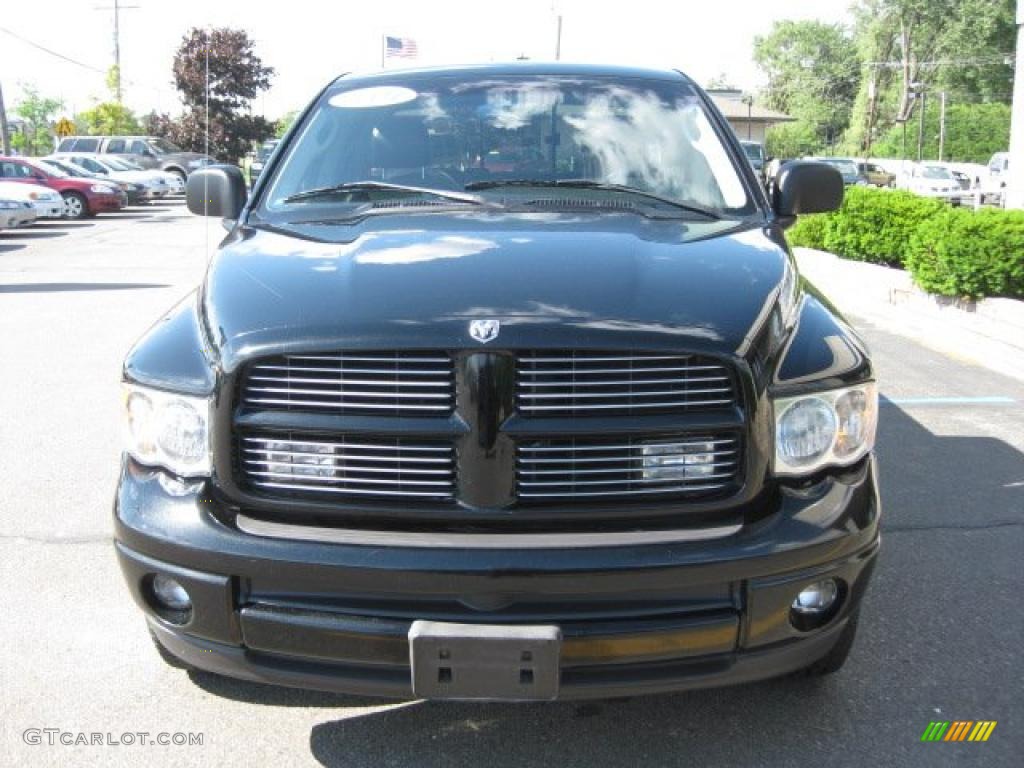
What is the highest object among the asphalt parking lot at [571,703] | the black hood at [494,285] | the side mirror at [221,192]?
the side mirror at [221,192]

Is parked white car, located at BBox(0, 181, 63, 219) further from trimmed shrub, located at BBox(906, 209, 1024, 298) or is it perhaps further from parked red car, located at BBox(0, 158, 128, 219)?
trimmed shrub, located at BBox(906, 209, 1024, 298)

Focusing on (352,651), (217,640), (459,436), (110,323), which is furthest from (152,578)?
(110,323)

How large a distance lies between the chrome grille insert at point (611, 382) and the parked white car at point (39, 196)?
23.9 m

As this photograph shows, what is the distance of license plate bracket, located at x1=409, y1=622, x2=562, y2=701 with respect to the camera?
241cm

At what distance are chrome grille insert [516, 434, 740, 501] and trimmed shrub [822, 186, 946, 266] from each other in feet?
32.3

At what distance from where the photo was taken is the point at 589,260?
9.57 feet

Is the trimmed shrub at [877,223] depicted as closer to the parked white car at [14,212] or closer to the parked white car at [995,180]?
the parked white car at [14,212]

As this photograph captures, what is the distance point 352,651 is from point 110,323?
28.7 ft

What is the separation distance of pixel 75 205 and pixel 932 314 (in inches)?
898

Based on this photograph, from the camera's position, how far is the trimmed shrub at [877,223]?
12.2m

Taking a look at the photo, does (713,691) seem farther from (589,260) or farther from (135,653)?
(135,653)

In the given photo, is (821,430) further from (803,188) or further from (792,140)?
(792,140)

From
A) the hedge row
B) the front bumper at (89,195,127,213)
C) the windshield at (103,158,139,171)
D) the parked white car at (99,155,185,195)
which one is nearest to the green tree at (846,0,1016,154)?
the parked white car at (99,155,185,195)

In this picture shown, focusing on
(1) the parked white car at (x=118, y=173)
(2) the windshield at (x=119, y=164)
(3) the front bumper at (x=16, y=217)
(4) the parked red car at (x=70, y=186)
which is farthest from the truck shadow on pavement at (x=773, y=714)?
(2) the windshield at (x=119, y=164)
